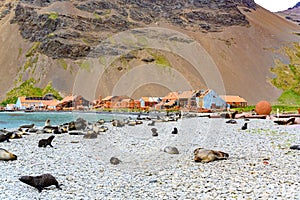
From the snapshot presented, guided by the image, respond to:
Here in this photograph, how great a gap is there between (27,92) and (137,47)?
51.3 metres

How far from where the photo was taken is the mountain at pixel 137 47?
13262 centimetres

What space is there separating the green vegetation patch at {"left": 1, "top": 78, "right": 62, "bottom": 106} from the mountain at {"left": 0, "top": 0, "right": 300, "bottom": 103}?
10.2ft

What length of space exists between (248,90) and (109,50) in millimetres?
60826

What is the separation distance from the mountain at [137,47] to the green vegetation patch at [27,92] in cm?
310

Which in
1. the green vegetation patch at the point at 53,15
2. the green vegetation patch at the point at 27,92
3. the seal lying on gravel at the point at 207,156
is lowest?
the seal lying on gravel at the point at 207,156

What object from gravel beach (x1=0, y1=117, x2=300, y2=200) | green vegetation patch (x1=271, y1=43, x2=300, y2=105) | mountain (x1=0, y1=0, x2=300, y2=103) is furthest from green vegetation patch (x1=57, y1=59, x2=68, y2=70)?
gravel beach (x1=0, y1=117, x2=300, y2=200)

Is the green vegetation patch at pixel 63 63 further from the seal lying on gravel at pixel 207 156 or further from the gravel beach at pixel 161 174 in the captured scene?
the seal lying on gravel at pixel 207 156

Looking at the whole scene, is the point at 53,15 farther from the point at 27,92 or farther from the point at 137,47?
the point at 27,92

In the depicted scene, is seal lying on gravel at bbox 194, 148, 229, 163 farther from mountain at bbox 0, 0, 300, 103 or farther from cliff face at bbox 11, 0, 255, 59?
cliff face at bbox 11, 0, 255, 59

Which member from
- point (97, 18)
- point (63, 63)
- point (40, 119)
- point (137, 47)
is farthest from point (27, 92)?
point (40, 119)

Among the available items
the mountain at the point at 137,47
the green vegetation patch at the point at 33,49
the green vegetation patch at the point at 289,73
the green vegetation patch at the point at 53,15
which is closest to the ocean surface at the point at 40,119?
the mountain at the point at 137,47

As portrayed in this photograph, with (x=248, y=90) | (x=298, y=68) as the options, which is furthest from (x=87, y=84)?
(x=298, y=68)

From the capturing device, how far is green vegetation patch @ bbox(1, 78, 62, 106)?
4977 inches

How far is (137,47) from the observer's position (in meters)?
151
